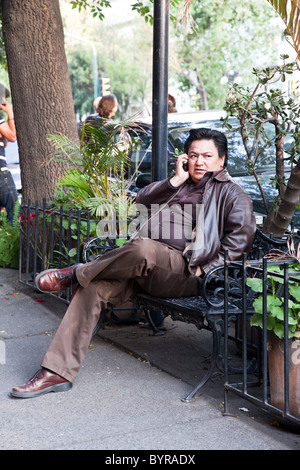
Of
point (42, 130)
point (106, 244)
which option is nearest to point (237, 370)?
point (106, 244)

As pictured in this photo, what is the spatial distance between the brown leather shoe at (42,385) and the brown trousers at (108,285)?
5cm

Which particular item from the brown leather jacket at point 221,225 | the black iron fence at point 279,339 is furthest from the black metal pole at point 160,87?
the black iron fence at point 279,339

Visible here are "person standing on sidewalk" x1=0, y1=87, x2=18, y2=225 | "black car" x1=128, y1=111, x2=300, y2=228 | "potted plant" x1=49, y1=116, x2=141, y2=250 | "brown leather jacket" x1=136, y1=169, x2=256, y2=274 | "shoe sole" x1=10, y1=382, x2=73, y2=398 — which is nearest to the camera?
"shoe sole" x1=10, y1=382, x2=73, y2=398

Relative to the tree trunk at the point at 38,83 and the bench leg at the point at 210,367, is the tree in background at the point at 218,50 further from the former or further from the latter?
the bench leg at the point at 210,367

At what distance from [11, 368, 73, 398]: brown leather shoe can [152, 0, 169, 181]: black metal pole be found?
6.19ft

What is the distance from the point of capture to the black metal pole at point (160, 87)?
5.04 m

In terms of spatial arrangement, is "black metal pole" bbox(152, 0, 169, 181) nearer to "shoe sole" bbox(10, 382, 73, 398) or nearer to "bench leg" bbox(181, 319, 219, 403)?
"bench leg" bbox(181, 319, 219, 403)

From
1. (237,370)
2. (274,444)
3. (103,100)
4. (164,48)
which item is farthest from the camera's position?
(103,100)

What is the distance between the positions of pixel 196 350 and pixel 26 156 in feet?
11.2

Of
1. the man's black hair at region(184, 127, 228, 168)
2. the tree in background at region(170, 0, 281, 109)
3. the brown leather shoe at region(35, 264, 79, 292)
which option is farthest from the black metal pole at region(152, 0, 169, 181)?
the tree in background at region(170, 0, 281, 109)

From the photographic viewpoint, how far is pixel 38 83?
7.05m

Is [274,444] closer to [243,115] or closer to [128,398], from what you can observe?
[128,398]

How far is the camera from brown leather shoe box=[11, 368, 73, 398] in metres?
3.84

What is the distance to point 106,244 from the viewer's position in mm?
5188
